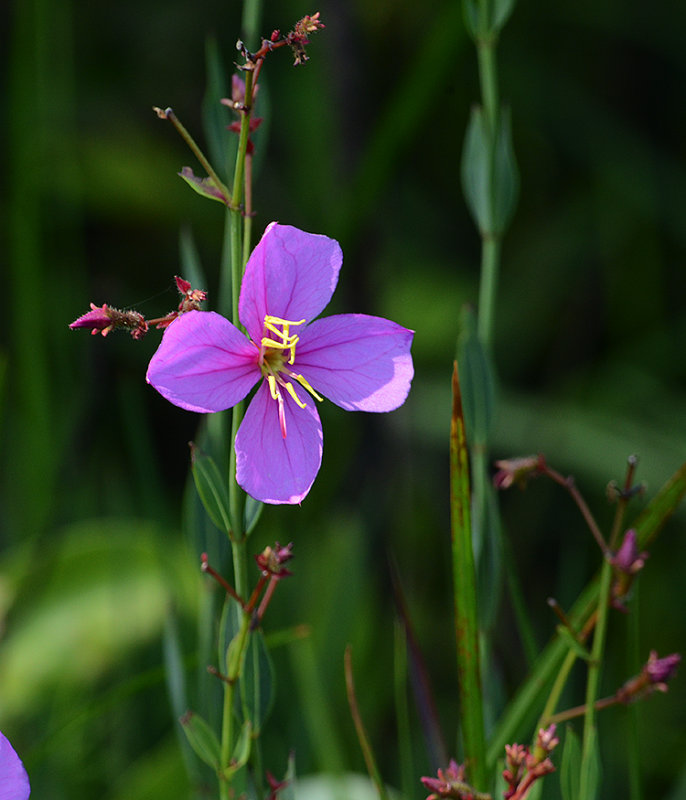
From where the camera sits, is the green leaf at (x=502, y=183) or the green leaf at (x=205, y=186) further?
the green leaf at (x=502, y=183)

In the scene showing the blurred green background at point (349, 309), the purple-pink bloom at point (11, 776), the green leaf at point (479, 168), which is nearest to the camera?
the purple-pink bloom at point (11, 776)

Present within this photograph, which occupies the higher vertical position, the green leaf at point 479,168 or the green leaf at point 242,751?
the green leaf at point 479,168

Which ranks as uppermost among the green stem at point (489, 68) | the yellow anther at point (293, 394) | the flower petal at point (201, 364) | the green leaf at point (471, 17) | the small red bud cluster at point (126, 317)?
the green leaf at point (471, 17)

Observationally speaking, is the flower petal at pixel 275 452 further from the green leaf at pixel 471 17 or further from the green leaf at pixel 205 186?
the green leaf at pixel 471 17

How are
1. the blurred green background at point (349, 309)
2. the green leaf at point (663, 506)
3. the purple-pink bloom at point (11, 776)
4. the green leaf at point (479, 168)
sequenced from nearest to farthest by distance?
the purple-pink bloom at point (11, 776) < the green leaf at point (663, 506) < the green leaf at point (479, 168) < the blurred green background at point (349, 309)

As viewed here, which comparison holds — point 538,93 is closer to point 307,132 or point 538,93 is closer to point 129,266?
point 307,132

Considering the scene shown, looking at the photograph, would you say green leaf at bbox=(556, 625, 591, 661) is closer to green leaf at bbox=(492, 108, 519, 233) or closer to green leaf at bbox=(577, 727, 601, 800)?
green leaf at bbox=(577, 727, 601, 800)

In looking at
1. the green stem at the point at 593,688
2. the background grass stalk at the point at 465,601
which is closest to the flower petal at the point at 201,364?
the background grass stalk at the point at 465,601
